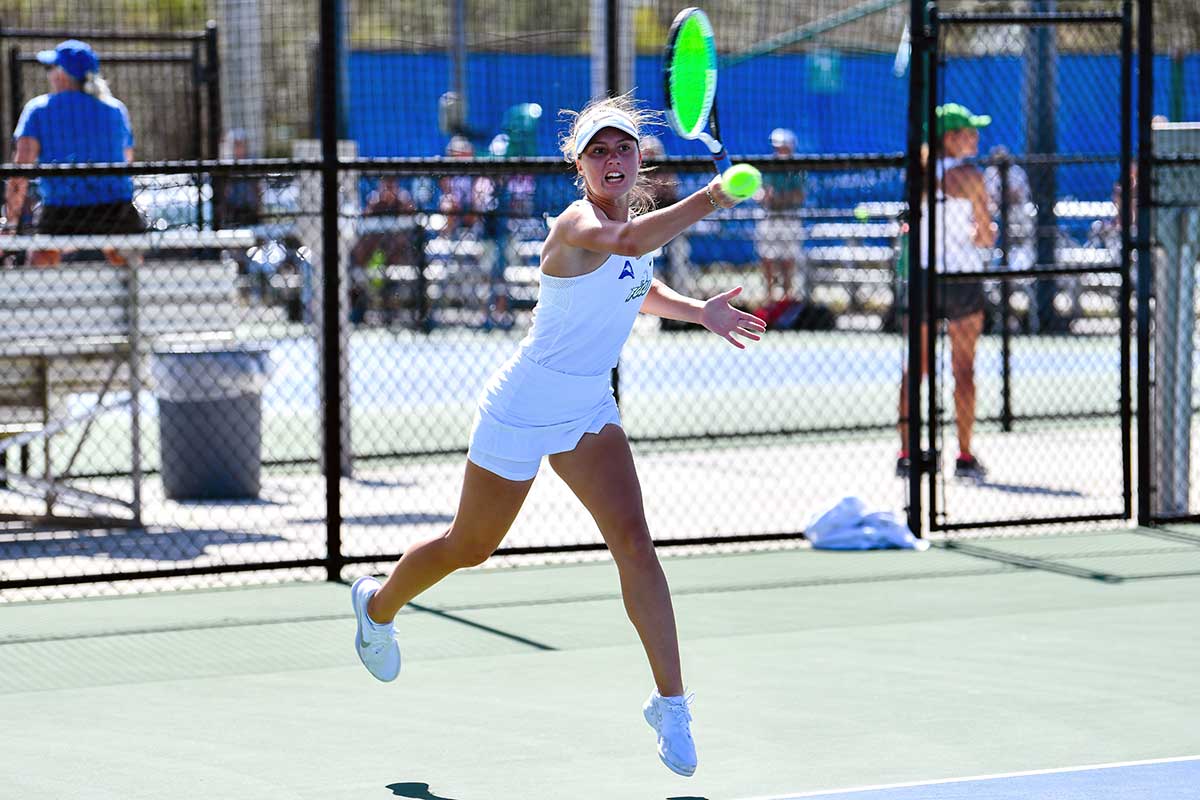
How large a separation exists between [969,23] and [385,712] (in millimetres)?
4992

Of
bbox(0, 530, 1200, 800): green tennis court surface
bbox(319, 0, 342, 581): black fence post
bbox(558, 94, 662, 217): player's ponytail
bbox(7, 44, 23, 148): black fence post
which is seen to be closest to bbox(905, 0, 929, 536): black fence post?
bbox(0, 530, 1200, 800): green tennis court surface

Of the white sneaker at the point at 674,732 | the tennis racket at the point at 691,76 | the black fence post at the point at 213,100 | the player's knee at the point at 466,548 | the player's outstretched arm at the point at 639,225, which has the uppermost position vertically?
the black fence post at the point at 213,100

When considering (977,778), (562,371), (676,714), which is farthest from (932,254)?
(676,714)

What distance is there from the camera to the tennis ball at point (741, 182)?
4602 mm

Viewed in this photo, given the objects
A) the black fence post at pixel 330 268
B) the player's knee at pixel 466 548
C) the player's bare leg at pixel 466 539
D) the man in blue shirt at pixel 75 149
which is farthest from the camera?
the man in blue shirt at pixel 75 149

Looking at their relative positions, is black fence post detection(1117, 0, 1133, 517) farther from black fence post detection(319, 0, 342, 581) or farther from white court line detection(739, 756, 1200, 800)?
white court line detection(739, 756, 1200, 800)

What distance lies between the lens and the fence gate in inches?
367

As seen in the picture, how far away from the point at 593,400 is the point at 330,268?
311 centimetres

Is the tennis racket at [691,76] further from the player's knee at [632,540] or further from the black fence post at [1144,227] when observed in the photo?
the black fence post at [1144,227]

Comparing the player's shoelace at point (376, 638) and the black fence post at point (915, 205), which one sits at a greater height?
the black fence post at point (915, 205)

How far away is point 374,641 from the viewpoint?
19.6ft

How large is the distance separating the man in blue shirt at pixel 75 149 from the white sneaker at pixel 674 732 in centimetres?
532

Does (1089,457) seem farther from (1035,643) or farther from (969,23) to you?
(1035,643)

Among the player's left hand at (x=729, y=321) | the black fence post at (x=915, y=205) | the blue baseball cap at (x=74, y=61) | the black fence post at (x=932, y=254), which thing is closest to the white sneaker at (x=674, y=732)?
the player's left hand at (x=729, y=321)
